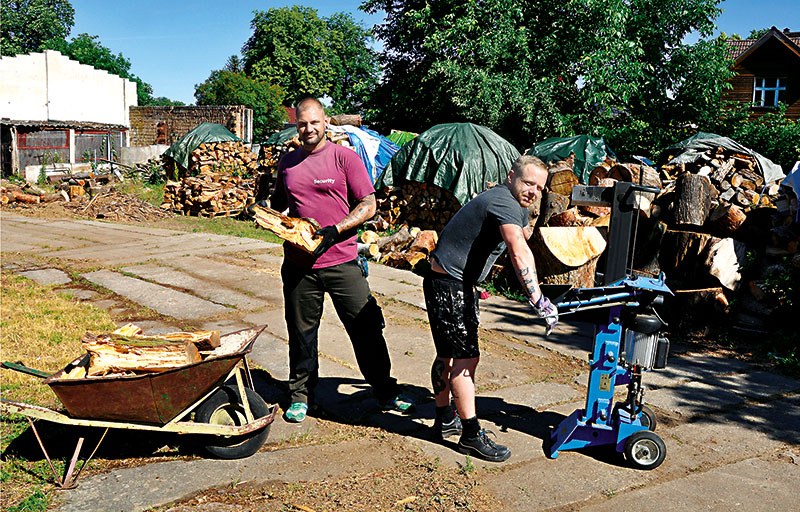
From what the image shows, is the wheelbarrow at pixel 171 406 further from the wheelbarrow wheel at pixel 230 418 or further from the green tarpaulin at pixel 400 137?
the green tarpaulin at pixel 400 137

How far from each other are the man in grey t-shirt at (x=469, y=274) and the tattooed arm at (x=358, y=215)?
569 millimetres

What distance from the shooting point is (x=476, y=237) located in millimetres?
3730

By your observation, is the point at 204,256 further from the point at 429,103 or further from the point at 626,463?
the point at 429,103

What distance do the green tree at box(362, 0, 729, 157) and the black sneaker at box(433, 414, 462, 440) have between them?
13330 mm

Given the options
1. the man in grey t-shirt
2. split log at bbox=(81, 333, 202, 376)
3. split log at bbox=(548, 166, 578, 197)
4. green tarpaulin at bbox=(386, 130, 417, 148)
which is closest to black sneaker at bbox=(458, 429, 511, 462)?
the man in grey t-shirt

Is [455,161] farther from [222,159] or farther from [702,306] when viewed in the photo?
[222,159]

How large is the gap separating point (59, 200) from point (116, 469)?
56.2ft

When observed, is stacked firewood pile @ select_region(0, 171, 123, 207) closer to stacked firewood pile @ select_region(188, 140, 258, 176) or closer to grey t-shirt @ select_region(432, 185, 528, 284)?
stacked firewood pile @ select_region(188, 140, 258, 176)

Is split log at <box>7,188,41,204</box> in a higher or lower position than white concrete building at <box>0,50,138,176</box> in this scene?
lower

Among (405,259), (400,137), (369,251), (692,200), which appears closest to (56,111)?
(400,137)

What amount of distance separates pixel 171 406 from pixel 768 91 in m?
32.8

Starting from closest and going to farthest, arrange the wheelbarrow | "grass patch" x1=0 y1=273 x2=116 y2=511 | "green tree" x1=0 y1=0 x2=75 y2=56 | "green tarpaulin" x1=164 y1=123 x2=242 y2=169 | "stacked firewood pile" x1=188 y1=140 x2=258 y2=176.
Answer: the wheelbarrow, "grass patch" x1=0 y1=273 x2=116 y2=511, "stacked firewood pile" x1=188 y1=140 x2=258 y2=176, "green tarpaulin" x1=164 y1=123 x2=242 y2=169, "green tree" x1=0 y1=0 x2=75 y2=56

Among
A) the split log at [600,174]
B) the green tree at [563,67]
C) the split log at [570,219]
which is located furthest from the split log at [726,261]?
the green tree at [563,67]

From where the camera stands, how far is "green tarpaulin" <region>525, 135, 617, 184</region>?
1166 cm
